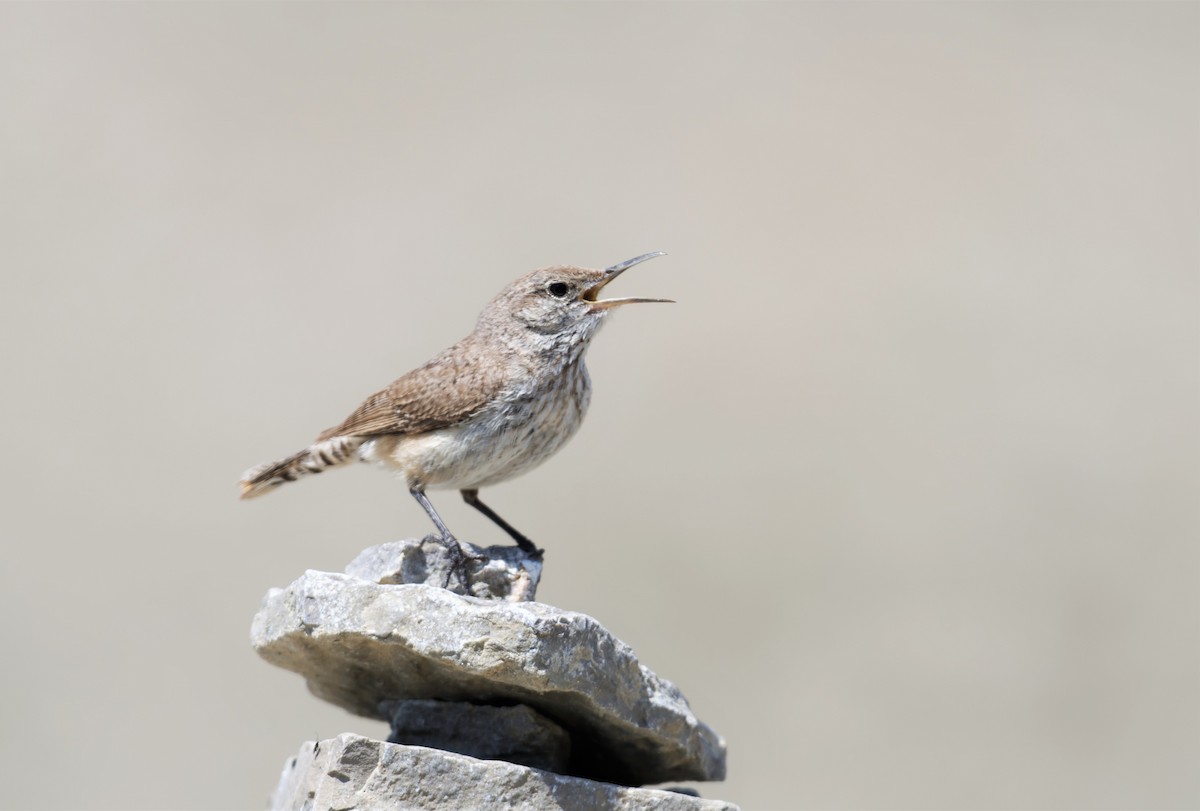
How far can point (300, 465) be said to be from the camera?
6.71m

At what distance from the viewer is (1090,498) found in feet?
54.8

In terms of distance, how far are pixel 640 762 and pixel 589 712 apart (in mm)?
744

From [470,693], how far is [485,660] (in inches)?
29.6

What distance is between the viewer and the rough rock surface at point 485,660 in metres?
4.86

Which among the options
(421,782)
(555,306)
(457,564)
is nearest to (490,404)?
(555,306)

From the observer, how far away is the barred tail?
6602 millimetres

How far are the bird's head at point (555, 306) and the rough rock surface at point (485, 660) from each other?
5.85 ft

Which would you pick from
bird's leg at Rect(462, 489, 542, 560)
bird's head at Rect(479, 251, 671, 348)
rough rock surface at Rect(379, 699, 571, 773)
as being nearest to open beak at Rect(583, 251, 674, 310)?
bird's head at Rect(479, 251, 671, 348)

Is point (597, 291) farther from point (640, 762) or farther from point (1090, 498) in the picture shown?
point (1090, 498)

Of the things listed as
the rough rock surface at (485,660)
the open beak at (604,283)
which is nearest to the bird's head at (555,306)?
the open beak at (604,283)

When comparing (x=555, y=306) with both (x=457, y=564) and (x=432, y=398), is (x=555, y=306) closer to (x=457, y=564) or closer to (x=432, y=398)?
(x=432, y=398)

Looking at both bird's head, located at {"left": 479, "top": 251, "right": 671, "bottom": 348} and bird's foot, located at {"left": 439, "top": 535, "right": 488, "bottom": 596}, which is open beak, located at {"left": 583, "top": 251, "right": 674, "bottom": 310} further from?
bird's foot, located at {"left": 439, "top": 535, "right": 488, "bottom": 596}

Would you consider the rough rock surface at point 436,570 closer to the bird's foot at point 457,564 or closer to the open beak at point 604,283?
the bird's foot at point 457,564

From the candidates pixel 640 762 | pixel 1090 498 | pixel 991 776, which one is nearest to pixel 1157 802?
pixel 991 776
